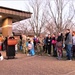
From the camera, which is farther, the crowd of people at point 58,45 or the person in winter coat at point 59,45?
the person in winter coat at point 59,45

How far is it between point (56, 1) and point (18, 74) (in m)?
23.7

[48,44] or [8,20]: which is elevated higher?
[8,20]

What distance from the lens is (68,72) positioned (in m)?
10.5

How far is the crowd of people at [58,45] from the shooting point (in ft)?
49.2

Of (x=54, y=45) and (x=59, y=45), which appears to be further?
(x=54, y=45)

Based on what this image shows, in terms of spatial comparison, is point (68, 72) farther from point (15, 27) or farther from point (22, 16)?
point (15, 27)

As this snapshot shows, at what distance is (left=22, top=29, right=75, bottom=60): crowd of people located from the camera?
15.0 meters

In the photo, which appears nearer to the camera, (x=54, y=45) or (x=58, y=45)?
(x=58, y=45)

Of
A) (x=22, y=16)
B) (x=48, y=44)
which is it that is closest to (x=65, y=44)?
(x=48, y=44)

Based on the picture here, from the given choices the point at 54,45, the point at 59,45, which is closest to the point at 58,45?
the point at 59,45

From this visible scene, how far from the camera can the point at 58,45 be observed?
15875 mm

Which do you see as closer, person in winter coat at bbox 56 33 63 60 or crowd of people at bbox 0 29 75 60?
crowd of people at bbox 0 29 75 60

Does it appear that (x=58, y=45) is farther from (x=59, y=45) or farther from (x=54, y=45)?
(x=54, y=45)

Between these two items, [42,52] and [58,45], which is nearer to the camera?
[58,45]
